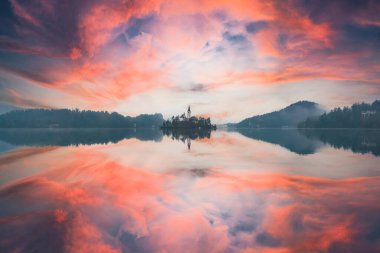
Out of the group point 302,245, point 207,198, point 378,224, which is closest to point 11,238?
point 207,198

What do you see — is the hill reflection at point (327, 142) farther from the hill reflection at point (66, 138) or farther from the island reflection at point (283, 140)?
the hill reflection at point (66, 138)

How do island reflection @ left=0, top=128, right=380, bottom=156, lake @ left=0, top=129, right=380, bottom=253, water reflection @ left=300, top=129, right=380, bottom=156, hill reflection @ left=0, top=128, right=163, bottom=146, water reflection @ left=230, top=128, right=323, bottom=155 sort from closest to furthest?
lake @ left=0, top=129, right=380, bottom=253
water reflection @ left=230, top=128, right=323, bottom=155
water reflection @ left=300, top=129, right=380, bottom=156
island reflection @ left=0, top=128, right=380, bottom=156
hill reflection @ left=0, top=128, right=163, bottom=146

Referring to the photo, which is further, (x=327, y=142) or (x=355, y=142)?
(x=327, y=142)

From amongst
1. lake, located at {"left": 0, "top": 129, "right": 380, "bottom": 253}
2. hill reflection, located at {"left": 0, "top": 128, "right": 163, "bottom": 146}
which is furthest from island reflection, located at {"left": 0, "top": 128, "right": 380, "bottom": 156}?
lake, located at {"left": 0, "top": 129, "right": 380, "bottom": 253}

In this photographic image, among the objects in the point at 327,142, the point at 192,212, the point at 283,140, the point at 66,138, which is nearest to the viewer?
the point at 192,212

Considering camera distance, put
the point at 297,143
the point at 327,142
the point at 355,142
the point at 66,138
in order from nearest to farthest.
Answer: the point at 355,142 < the point at 297,143 < the point at 327,142 < the point at 66,138

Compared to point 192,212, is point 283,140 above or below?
below

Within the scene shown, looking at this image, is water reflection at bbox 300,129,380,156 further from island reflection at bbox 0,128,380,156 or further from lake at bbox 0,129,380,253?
lake at bbox 0,129,380,253

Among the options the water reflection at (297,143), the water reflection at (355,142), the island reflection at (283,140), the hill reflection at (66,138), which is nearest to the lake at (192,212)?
the water reflection at (297,143)

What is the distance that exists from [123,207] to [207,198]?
152 inches

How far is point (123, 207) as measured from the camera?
37.4 feet

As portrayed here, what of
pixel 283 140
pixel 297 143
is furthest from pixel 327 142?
pixel 283 140

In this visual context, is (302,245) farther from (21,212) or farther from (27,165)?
(27,165)

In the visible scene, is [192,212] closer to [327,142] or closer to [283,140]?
[327,142]
